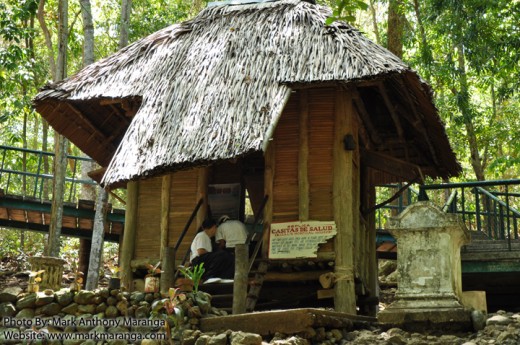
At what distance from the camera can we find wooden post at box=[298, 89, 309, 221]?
9.91 metres

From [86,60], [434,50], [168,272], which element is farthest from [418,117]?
[434,50]

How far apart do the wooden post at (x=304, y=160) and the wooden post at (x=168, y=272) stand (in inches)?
72.7

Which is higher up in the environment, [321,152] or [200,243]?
[321,152]

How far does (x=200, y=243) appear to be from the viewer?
10.0m

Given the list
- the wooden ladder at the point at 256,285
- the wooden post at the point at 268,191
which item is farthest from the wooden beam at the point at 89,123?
the wooden ladder at the point at 256,285

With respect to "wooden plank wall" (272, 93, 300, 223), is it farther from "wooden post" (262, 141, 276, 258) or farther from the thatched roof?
the thatched roof

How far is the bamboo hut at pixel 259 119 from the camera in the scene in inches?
373

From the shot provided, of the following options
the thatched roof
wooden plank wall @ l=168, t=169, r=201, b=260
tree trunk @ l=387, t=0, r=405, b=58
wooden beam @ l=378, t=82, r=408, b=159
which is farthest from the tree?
tree trunk @ l=387, t=0, r=405, b=58

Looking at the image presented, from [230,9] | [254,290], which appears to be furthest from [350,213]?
[230,9]

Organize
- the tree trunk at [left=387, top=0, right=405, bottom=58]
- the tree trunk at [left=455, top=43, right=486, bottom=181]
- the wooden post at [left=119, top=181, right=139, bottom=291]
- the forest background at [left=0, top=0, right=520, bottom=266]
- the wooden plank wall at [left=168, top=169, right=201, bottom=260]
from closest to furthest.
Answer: the wooden plank wall at [left=168, top=169, right=201, bottom=260]
the wooden post at [left=119, top=181, right=139, bottom=291]
the forest background at [left=0, top=0, right=520, bottom=266]
the tree trunk at [left=455, top=43, right=486, bottom=181]
the tree trunk at [left=387, top=0, right=405, bottom=58]

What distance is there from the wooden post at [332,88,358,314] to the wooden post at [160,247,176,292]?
209 centimetres

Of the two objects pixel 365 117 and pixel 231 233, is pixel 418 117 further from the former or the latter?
pixel 231 233

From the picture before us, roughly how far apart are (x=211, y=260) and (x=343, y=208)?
1.86 m

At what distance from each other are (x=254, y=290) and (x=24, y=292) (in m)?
2.77
